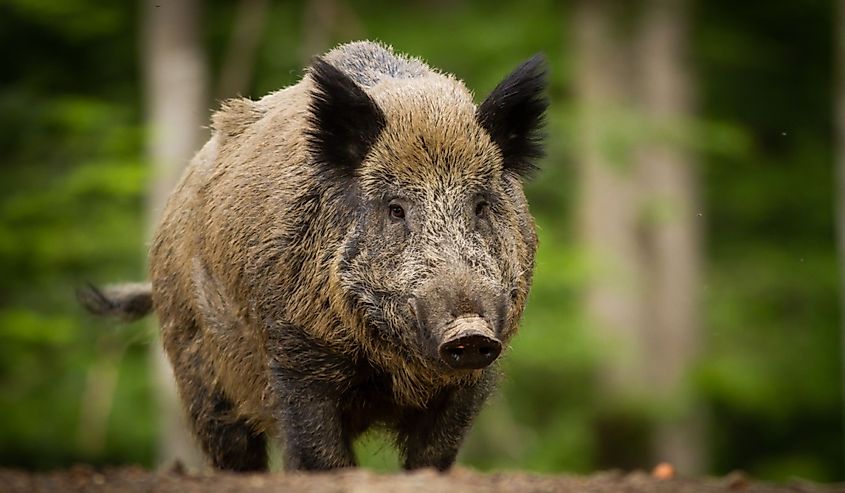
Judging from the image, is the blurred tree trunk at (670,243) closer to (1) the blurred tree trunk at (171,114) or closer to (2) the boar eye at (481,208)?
(1) the blurred tree trunk at (171,114)

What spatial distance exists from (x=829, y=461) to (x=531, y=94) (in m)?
14.7

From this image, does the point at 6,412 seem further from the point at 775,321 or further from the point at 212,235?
the point at 775,321

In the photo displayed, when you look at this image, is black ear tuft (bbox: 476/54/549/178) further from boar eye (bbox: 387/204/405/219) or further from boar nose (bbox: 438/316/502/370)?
boar nose (bbox: 438/316/502/370)

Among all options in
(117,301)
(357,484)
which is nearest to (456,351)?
(357,484)

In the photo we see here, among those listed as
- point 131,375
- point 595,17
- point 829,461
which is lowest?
point 829,461

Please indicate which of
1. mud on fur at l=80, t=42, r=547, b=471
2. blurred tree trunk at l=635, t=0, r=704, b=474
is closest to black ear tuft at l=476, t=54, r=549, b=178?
mud on fur at l=80, t=42, r=547, b=471

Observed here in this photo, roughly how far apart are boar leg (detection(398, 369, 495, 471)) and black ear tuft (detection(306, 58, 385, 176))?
118cm

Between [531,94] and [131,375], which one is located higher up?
[531,94]

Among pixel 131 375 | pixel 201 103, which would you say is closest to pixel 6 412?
pixel 131 375

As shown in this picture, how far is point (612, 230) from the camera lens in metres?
17.2

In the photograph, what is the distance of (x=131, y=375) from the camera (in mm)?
16344

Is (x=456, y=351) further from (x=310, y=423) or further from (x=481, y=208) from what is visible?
(x=310, y=423)

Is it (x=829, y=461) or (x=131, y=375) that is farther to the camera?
(x=829, y=461)

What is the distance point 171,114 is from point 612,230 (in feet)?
19.6
